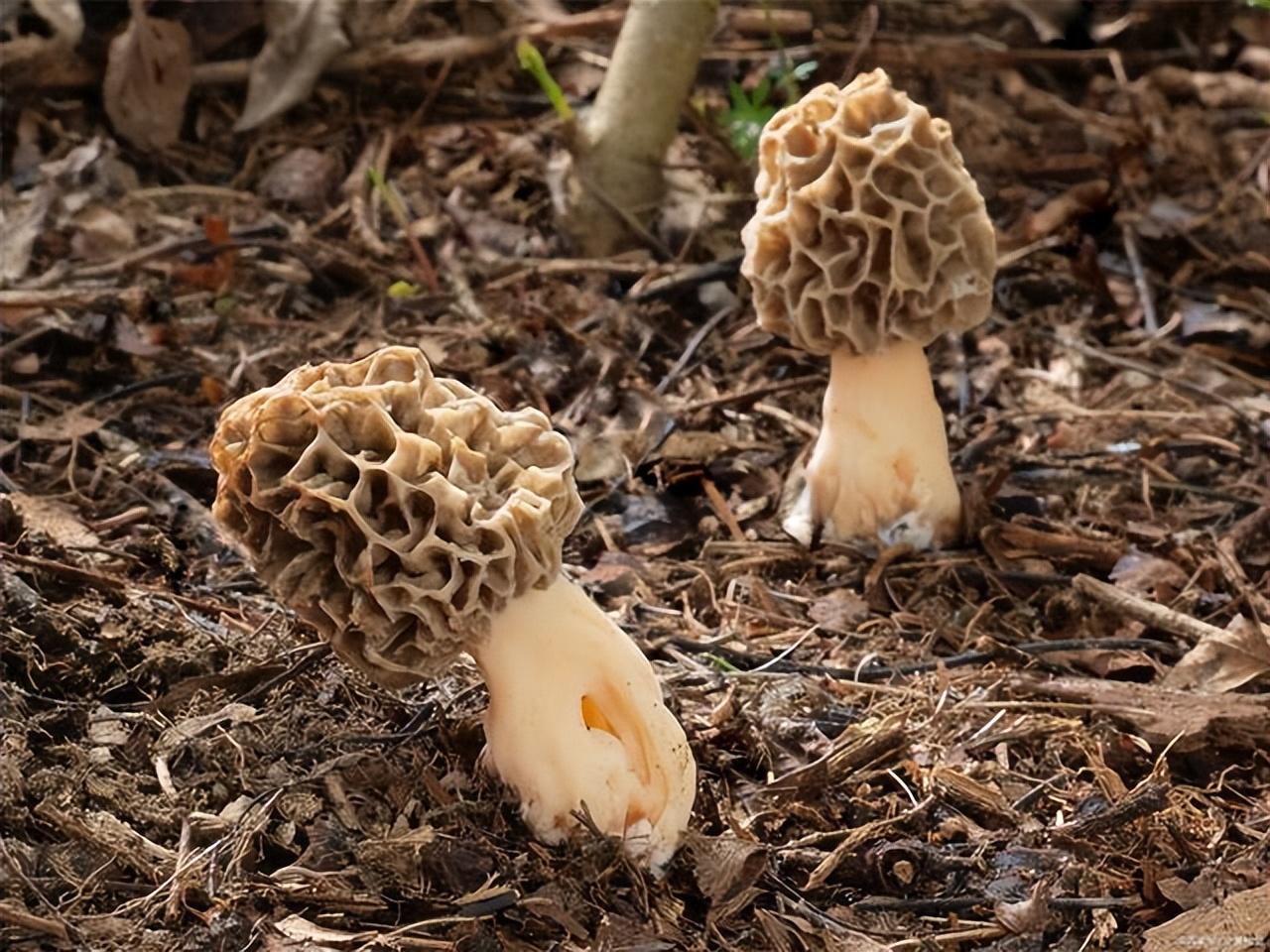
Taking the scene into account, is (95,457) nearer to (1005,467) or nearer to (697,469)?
(697,469)

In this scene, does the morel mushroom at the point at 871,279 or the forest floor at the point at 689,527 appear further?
the morel mushroom at the point at 871,279

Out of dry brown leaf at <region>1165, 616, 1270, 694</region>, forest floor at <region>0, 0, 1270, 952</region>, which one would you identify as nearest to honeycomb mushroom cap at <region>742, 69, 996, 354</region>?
forest floor at <region>0, 0, 1270, 952</region>

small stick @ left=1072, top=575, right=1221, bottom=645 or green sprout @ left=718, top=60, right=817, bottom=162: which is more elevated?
green sprout @ left=718, top=60, right=817, bottom=162

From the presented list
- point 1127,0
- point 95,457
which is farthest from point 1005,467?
point 1127,0

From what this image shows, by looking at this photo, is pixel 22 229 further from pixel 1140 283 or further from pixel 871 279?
pixel 1140 283

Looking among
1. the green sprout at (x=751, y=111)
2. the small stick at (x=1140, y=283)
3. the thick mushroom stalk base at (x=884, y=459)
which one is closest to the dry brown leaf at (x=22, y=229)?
the green sprout at (x=751, y=111)

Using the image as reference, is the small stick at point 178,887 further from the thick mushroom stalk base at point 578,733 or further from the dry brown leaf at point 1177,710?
the dry brown leaf at point 1177,710

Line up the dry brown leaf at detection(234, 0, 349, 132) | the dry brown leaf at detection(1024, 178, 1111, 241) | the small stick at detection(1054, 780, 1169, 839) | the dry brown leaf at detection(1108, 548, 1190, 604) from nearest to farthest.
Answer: the small stick at detection(1054, 780, 1169, 839) < the dry brown leaf at detection(1108, 548, 1190, 604) < the dry brown leaf at detection(1024, 178, 1111, 241) < the dry brown leaf at detection(234, 0, 349, 132)

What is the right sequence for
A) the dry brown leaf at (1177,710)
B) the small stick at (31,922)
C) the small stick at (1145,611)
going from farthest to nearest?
the small stick at (1145,611)
the dry brown leaf at (1177,710)
the small stick at (31,922)

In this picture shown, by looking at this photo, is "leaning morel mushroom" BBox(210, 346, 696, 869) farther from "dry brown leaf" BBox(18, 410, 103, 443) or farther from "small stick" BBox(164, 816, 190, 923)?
"dry brown leaf" BBox(18, 410, 103, 443)
